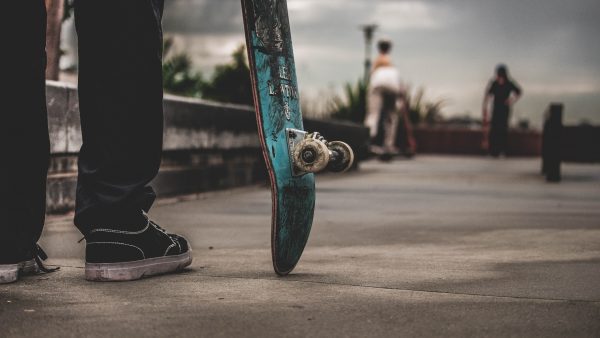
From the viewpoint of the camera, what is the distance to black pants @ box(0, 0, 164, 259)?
220cm

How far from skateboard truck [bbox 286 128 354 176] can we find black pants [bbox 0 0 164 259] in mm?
387

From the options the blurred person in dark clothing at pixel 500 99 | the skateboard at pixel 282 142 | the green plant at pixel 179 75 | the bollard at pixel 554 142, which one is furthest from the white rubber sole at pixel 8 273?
the blurred person in dark clothing at pixel 500 99

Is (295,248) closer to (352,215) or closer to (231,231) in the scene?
(231,231)

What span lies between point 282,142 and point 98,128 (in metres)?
0.48

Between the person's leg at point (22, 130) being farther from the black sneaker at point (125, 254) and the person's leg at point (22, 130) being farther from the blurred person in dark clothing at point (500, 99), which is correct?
the blurred person in dark clothing at point (500, 99)

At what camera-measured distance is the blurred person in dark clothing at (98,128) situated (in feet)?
7.22

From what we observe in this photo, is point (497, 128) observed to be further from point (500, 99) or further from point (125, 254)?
point (125, 254)

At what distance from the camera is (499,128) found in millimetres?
15219

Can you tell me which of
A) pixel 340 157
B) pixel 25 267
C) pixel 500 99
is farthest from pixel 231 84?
pixel 500 99

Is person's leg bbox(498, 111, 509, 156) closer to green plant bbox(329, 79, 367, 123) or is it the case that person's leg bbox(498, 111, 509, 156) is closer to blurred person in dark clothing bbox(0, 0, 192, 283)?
green plant bbox(329, 79, 367, 123)

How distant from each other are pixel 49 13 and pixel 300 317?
2.81 m

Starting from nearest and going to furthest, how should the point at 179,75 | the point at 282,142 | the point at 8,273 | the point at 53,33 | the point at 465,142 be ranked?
the point at 8,273 < the point at 282,142 < the point at 53,33 < the point at 179,75 < the point at 465,142

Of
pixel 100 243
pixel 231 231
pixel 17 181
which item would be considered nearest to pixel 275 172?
pixel 100 243

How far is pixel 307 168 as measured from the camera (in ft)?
7.47
